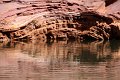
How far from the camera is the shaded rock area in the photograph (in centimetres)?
1848

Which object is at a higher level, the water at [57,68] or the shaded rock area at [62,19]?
the shaded rock area at [62,19]

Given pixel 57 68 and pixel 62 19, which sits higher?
pixel 62 19

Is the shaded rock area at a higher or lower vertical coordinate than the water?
higher

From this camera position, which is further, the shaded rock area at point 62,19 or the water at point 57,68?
the shaded rock area at point 62,19

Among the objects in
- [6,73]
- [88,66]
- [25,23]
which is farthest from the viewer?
[25,23]

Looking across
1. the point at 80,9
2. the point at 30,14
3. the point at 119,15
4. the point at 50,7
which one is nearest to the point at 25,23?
the point at 30,14

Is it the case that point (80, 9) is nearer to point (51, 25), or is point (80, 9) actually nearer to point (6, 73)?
point (51, 25)

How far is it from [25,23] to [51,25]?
155 cm

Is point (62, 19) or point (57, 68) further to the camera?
point (62, 19)

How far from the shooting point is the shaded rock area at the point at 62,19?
Answer: 18484 millimetres

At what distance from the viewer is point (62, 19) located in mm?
19484

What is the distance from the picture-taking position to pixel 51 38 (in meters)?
19.7

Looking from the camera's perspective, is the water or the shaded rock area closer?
the water

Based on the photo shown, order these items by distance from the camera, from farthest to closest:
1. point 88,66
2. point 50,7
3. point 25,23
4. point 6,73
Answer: point 50,7 → point 25,23 → point 88,66 → point 6,73
